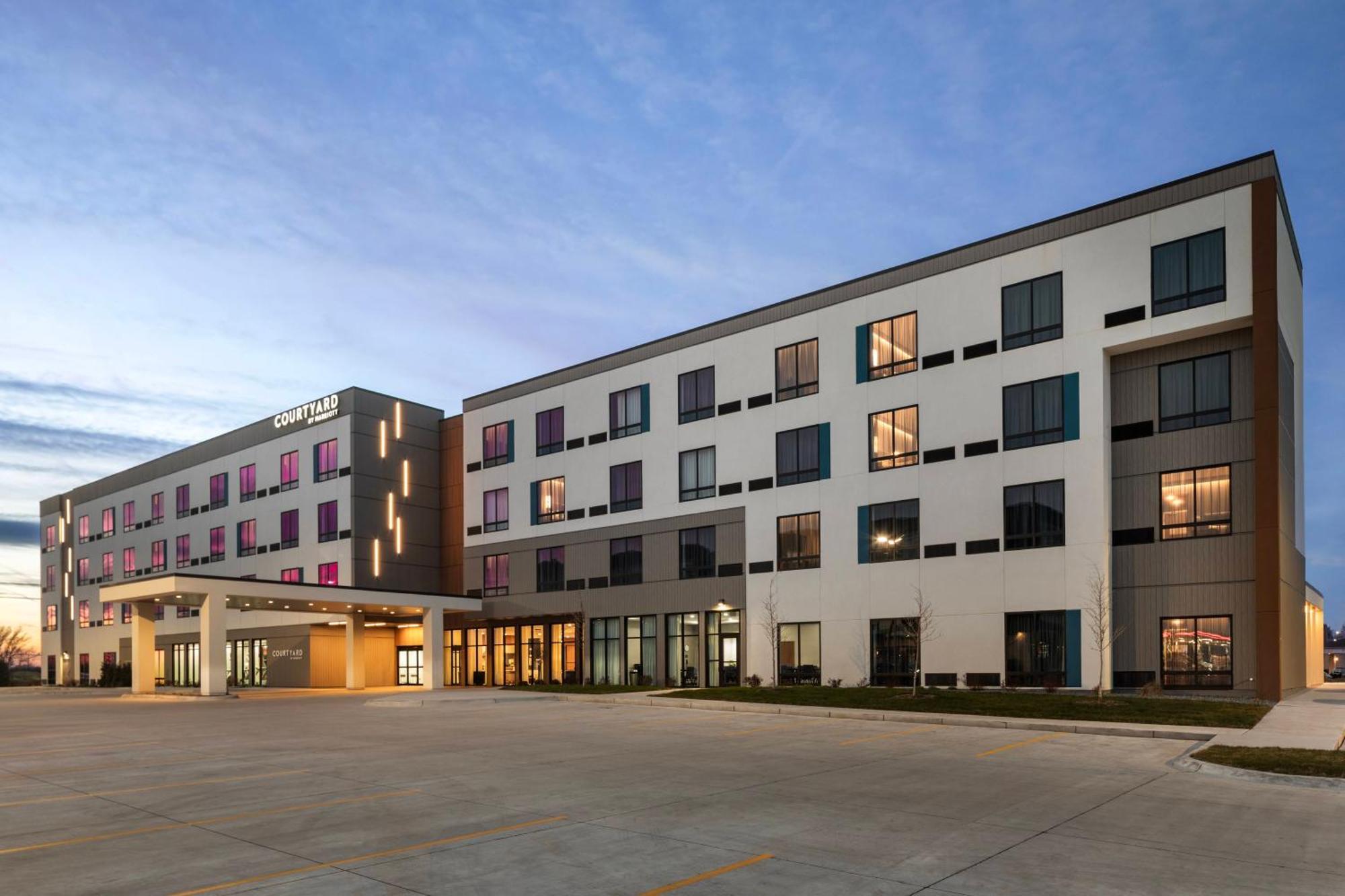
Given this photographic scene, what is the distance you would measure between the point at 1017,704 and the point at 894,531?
457 inches

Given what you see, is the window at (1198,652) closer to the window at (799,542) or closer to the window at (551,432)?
the window at (799,542)

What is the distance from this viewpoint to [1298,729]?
2167cm

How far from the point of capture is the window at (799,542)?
4234cm

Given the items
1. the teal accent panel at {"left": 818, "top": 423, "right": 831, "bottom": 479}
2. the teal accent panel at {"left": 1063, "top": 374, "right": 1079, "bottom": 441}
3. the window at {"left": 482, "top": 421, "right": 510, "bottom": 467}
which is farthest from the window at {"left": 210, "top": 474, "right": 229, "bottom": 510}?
the teal accent panel at {"left": 1063, "top": 374, "right": 1079, "bottom": 441}

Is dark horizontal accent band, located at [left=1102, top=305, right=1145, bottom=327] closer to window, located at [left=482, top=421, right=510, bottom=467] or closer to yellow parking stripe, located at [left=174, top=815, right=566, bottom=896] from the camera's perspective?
yellow parking stripe, located at [left=174, top=815, right=566, bottom=896]

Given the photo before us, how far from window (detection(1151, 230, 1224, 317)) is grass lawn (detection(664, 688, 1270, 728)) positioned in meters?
12.7

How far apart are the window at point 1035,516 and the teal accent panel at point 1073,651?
2591 mm

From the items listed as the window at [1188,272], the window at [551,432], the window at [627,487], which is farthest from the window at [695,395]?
the window at [1188,272]

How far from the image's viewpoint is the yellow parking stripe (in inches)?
348

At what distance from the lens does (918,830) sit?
1130 cm

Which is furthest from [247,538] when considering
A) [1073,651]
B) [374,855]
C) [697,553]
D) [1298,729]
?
[374,855]

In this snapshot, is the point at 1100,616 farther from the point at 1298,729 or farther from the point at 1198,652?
the point at 1298,729

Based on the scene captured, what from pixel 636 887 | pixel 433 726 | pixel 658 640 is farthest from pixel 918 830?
pixel 658 640

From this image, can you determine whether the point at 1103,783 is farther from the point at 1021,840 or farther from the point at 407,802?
the point at 407,802
